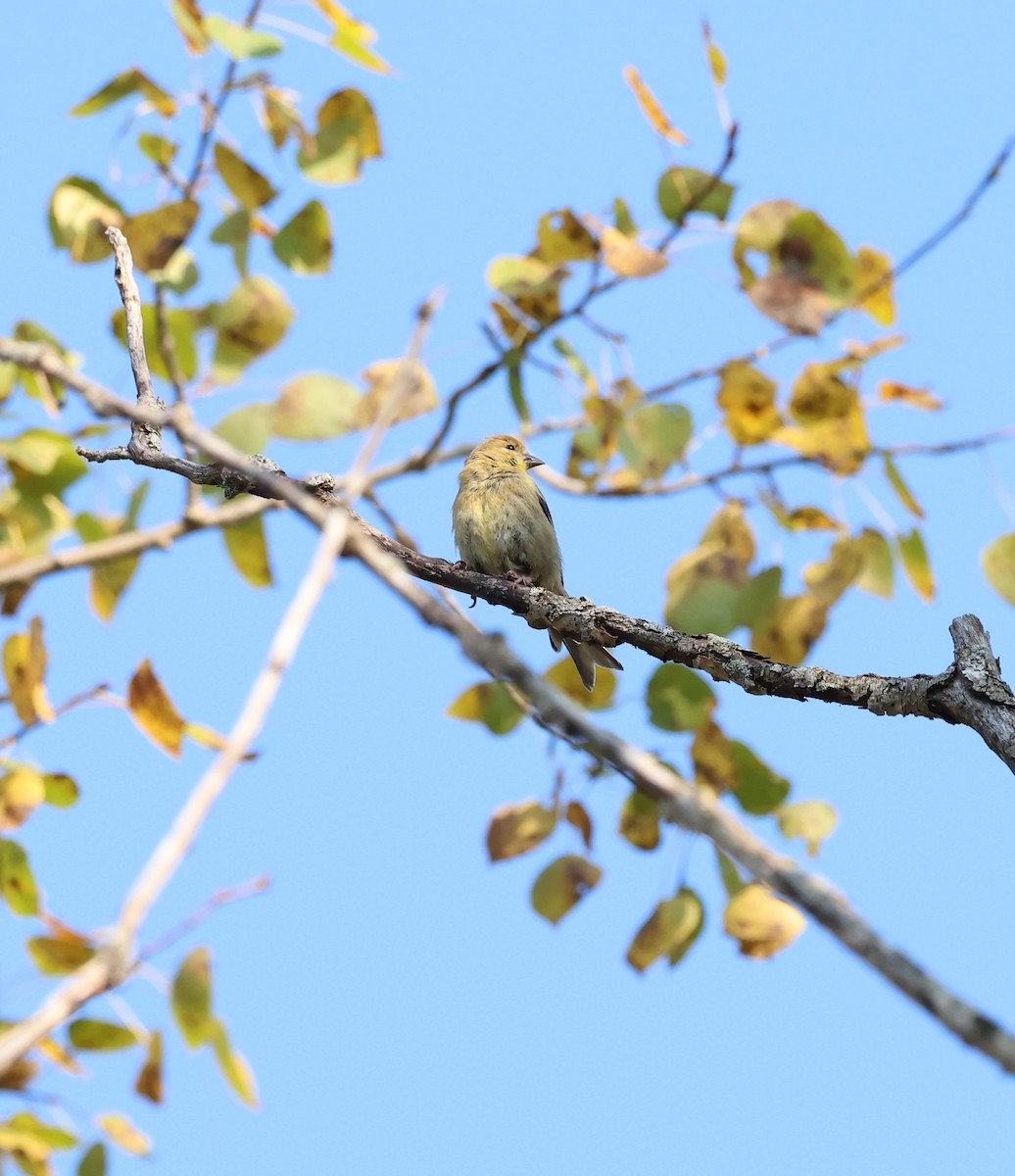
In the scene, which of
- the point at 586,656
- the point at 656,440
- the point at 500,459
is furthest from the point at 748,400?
the point at 500,459

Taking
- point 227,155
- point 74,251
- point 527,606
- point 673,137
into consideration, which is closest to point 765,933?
point 527,606

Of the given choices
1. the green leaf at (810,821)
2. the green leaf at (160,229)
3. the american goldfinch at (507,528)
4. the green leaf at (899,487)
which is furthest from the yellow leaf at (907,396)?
the american goldfinch at (507,528)

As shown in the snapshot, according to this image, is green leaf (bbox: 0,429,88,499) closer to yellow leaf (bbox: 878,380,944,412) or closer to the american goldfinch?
yellow leaf (bbox: 878,380,944,412)

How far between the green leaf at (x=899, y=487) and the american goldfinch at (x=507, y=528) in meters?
3.46

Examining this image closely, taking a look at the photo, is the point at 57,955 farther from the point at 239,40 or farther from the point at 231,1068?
the point at 239,40

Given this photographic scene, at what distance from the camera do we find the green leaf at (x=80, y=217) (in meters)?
3.66

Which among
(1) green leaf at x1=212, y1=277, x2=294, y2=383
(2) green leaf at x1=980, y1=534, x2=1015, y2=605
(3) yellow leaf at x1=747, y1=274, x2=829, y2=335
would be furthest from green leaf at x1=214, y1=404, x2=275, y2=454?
(2) green leaf at x1=980, y1=534, x2=1015, y2=605

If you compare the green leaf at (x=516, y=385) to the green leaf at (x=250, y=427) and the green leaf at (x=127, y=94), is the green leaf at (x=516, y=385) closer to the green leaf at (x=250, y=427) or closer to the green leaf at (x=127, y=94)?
the green leaf at (x=250, y=427)

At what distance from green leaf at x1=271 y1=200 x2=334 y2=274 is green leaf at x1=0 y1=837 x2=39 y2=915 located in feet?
5.71

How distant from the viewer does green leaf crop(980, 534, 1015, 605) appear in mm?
2795

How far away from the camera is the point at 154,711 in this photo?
319cm

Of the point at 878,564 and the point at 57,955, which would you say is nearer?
the point at 57,955

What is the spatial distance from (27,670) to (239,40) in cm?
172

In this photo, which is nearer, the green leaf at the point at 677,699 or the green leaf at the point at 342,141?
the green leaf at the point at 677,699
